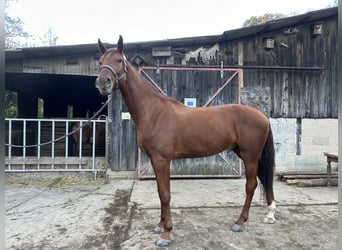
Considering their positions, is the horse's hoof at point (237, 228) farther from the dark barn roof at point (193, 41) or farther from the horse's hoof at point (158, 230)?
the dark barn roof at point (193, 41)

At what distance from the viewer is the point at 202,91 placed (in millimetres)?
4766

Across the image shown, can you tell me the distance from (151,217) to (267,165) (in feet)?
4.76

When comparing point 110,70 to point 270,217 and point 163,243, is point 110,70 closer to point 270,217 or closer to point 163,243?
point 163,243

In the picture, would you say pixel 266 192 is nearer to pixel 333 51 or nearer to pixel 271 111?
pixel 271 111

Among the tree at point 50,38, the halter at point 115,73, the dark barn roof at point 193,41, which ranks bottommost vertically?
the halter at point 115,73

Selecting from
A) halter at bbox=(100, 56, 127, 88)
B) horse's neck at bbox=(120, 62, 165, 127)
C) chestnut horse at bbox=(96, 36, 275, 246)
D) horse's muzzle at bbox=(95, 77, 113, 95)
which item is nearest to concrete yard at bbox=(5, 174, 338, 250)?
chestnut horse at bbox=(96, 36, 275, 246)

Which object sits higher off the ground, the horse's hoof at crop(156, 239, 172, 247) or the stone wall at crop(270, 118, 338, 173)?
the stone wall at crop(270, 118, 338, 173)

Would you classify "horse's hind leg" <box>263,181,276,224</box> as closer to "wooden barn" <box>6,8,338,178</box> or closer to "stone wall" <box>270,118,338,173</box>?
"wooden barn" <box>6,8,338,178</box>

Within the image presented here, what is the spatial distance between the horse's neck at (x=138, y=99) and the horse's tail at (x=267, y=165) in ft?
4.31

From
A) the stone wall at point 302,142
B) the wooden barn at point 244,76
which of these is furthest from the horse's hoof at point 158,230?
the stone wall at point 302,142

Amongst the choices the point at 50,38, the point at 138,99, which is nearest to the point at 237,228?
the point at 138,99

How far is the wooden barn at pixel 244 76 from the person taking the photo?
4590mm

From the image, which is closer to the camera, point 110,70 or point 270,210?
point 110,70

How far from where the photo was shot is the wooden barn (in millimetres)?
4590
